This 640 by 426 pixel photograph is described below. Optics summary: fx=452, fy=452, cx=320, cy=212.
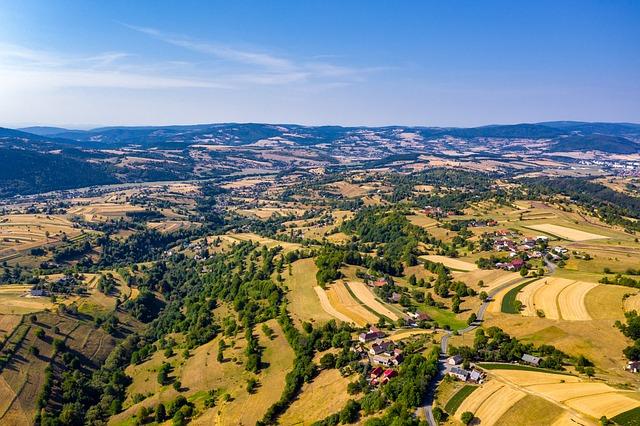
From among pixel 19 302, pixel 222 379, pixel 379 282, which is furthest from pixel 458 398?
pixel 19 302

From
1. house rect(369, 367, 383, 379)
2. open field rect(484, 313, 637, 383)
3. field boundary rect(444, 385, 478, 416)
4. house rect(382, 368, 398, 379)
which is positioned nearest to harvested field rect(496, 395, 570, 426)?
field boundary rect(444, 385, 478, 416)

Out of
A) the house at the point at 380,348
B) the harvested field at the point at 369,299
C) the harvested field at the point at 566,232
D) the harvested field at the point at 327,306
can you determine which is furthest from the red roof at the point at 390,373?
the harvested field at the point at 566,232

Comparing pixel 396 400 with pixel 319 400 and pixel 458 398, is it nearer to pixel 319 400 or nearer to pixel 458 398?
pixel 458 398

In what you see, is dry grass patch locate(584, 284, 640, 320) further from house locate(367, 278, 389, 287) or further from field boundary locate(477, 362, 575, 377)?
house locate(367, 278, 389, 287)

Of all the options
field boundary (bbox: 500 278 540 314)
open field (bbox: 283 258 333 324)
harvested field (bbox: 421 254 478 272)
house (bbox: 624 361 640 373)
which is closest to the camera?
house (bbox: 624 361 640 373)

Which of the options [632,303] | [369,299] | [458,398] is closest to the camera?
[458,398]

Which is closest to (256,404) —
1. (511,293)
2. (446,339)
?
(446,339)
